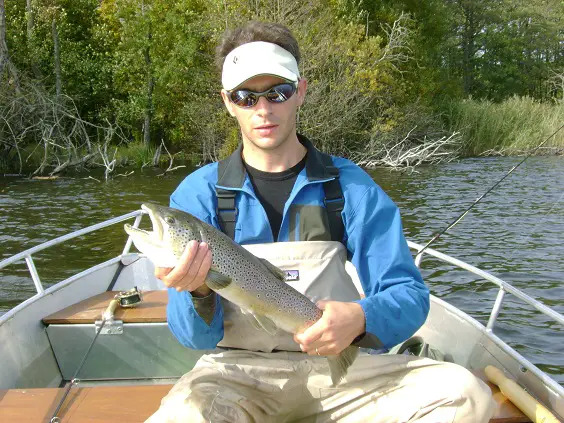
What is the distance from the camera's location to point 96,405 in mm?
3195

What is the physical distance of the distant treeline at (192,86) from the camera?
23875mm

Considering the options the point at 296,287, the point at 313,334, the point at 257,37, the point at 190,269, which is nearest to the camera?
the point at 190,269

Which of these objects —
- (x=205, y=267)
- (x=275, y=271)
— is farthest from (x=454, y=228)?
(x=205, y=267)

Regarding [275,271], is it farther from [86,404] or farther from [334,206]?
[86,404]

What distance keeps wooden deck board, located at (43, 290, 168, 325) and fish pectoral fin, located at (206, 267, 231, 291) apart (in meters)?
2.04

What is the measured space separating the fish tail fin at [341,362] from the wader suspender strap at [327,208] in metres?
0.62

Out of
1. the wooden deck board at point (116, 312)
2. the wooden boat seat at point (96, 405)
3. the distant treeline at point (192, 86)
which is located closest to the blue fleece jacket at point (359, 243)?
the wooden boat seat at point (96, 405)

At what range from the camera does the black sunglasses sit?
3.01 meters

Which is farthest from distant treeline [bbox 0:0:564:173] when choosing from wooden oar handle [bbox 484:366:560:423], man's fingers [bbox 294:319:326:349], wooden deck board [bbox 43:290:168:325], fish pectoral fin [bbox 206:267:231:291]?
man's fingers [bbox 294:319:326:349]

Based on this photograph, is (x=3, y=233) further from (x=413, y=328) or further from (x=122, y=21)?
(x=122, y=21)

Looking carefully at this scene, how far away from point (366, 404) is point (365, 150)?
78.2 ft

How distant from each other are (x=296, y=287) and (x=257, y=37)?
1350mm

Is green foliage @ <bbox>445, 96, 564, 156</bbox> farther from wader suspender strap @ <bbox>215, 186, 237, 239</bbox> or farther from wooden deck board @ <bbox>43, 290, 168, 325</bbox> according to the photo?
wader suspender strap @ <bbox>215, 186, 237, 239</bbox>

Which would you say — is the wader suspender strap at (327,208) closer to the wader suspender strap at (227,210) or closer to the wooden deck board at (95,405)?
the wader suspender strap at (227,210)
